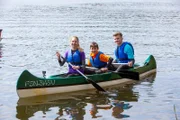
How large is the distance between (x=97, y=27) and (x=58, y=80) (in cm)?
1959

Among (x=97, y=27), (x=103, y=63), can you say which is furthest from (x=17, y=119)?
(x=97, y=27)

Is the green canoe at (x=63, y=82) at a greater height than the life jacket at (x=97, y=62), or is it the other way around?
the life jacket at (x=97, y=62)

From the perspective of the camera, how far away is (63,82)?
1195 cm

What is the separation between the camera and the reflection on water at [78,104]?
33.2 feet

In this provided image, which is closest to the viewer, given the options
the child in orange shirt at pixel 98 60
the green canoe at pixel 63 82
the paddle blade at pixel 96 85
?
the green canoe at pixel 63 82

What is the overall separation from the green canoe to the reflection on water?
0.19 m

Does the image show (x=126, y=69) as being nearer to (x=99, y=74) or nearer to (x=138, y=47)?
(x=99, y=74)

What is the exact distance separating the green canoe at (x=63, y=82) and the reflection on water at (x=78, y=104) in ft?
0.62

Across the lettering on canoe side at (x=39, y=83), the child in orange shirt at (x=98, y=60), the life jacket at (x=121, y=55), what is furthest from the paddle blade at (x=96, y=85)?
the life jacket at (x=121, y=55)

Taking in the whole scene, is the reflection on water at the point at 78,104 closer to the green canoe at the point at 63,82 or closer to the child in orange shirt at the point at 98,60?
the green canoe at the point at 63,82

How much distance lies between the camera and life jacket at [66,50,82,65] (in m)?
12.4

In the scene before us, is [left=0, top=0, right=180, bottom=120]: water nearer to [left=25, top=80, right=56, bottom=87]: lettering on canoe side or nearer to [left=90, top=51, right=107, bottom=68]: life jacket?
[left=25, top=80, right=56, bottom=87]: lettering on canoe side

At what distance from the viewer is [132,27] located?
31125 mm

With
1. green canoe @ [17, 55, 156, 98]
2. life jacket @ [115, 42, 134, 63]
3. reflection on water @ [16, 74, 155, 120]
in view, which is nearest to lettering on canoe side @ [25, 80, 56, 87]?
green canoe @ [17, 55, 156, 98]
